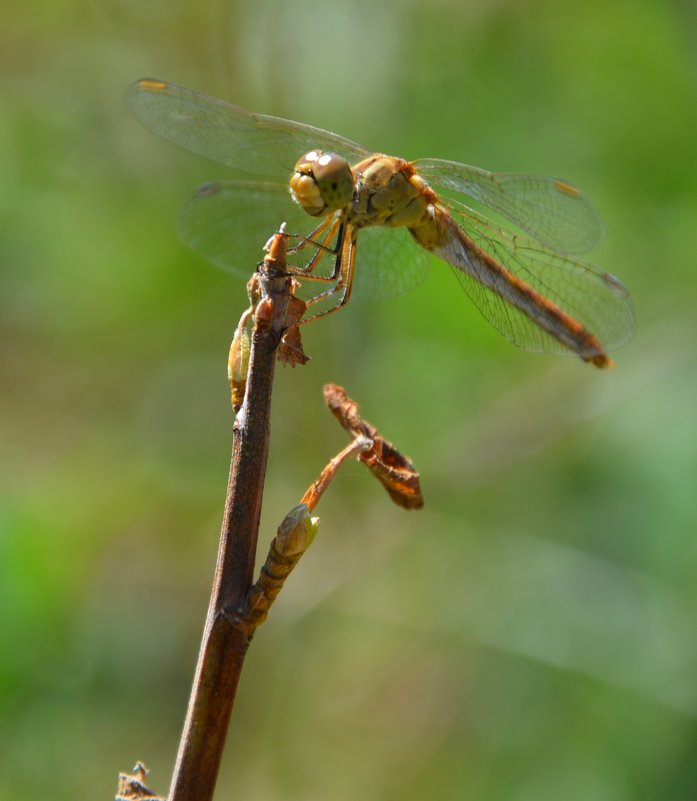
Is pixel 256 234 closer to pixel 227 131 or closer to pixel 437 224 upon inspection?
pixel 227 131

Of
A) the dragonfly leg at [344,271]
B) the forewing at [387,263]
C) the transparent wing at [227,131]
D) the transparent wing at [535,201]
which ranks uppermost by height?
the transparent wing at [227,131]

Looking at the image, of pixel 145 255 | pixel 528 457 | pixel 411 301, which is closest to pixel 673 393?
pixel 528 457

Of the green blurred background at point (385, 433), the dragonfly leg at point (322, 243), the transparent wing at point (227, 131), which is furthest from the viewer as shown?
the green blurred background at point (385, 433)

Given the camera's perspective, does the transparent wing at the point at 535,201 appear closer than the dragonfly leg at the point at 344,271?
No

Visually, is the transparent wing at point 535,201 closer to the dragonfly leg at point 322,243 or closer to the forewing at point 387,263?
the forewing at point 387,263

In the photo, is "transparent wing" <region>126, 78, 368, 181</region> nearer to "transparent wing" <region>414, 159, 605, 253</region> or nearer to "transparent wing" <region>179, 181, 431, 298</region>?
"transparent wing" <region>179, 181, 431, 298</region>

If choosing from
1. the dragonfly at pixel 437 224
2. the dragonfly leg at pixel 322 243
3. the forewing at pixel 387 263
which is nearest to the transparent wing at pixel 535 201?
the dragonfly at pixel 437 224

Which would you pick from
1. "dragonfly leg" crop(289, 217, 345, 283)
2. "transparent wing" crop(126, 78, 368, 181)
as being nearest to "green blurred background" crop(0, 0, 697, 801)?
"transparent wing" crop(126, 78, 368, 181)
